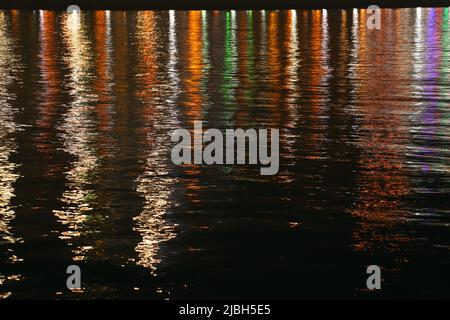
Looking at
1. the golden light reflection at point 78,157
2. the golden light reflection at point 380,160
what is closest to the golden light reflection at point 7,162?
the golden light reflection at point 78,157

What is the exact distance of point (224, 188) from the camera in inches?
735

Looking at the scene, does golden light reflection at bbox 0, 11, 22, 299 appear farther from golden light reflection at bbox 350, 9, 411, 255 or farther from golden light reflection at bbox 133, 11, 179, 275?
golden light reflection at bbox 350, 9, 411, 255

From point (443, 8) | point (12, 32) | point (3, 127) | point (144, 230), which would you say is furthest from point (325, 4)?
point (144, 230)

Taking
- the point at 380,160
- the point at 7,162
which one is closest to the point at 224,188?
the point at 380,160

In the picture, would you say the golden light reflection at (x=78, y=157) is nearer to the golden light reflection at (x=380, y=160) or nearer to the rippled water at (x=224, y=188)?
the rippled water at (x=224, y=188)

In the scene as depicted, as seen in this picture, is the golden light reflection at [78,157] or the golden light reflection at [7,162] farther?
the golden light reflection at [78,157]

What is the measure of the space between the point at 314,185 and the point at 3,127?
10.1 metres

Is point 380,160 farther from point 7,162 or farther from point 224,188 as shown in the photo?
point 7,162

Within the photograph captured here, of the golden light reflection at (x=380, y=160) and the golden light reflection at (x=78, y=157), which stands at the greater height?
the golden light reflection at (x=78, y=157)

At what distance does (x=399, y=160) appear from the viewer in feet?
69.6

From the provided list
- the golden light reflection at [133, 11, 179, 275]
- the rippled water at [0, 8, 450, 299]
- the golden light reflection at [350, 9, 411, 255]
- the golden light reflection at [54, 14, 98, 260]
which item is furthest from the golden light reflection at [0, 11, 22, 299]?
the golden light reflection at [350, 9, 411, 255]

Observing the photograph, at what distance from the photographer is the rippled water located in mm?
13477

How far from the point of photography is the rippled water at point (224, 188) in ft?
44.2
